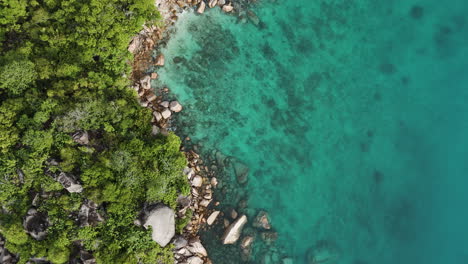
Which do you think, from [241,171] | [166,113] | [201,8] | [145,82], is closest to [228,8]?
[201,8]

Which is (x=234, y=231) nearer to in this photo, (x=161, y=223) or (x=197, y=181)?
(x=197, y=181)

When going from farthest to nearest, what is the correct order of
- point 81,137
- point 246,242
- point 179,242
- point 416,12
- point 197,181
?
point 416,12, point 246,242, point 197,181, point 179,242, point 81,137

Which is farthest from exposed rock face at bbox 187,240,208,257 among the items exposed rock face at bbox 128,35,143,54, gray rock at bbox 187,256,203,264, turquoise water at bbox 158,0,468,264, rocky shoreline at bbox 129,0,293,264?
exposed rock face at bbox 128,35,143,54

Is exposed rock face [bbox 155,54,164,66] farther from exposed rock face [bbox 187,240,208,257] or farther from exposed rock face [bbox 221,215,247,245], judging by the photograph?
exposed rock face [bbox 187,240,208,257]

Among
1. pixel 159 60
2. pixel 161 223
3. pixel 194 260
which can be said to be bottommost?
pixel 194 260

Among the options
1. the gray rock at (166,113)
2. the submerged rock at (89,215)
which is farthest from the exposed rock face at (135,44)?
the submerged rock at (89,215)

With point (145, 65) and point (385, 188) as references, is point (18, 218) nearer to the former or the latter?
point (145, 65)
